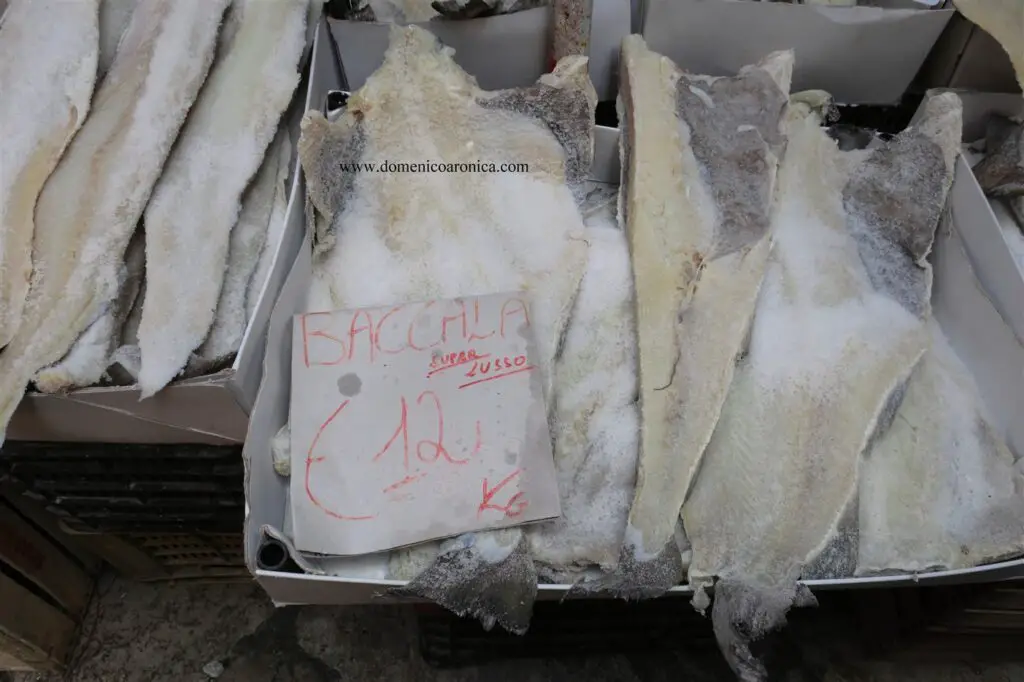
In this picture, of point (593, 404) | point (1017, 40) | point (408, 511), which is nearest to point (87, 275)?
point (408, 511)

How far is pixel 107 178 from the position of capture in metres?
0.90

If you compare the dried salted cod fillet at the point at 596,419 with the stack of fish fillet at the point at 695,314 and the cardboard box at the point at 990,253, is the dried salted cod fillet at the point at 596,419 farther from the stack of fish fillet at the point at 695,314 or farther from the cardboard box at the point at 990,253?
the cardboard box at the point at 990,253

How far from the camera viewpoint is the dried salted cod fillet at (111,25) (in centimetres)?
104

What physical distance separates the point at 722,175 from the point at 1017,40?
47 centimetres

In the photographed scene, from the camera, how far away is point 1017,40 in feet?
3.30

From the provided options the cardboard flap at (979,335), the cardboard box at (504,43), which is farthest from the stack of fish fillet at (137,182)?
the cardboard flap at (979,335)

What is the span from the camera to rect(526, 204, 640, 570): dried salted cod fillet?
0.82 metres

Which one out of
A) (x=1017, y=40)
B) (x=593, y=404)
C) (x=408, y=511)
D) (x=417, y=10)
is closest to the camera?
(x=408, y=511)

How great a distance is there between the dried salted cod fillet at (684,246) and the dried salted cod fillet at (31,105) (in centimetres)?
72

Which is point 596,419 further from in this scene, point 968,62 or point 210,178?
point 968,62

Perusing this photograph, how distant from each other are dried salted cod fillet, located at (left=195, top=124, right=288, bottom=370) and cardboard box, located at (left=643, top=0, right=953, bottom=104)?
0.58 metres

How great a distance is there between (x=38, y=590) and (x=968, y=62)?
1.76 meters

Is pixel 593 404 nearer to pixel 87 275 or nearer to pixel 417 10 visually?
pixel 87 275

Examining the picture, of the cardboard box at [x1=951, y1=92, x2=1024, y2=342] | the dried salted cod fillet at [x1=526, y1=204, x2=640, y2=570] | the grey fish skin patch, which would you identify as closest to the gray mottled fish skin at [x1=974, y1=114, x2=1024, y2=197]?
the cardboard box at [x1=951, y1=92, x2=1024, y2=342]
